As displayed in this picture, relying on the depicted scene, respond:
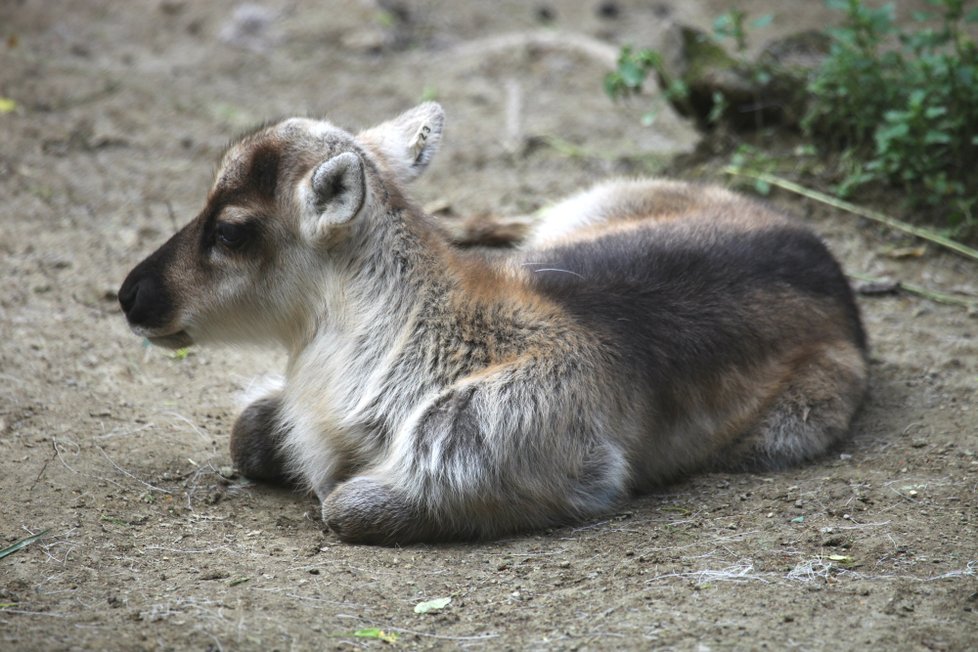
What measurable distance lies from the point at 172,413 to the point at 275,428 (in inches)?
33.4

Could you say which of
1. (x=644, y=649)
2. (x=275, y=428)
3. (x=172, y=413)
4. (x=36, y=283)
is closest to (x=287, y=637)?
(x=644, y=649)

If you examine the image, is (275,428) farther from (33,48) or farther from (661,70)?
(33,48)

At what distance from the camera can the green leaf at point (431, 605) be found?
4035 mm

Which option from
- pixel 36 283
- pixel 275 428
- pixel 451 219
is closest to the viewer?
pixel 275 428

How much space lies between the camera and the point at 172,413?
231 inches

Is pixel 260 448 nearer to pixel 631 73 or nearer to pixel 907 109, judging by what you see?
pixel 631 73

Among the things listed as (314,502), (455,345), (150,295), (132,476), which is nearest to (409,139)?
(455,345)

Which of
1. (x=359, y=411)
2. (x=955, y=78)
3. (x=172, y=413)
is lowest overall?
(x=172, y=413)

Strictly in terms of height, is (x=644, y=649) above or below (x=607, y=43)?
below

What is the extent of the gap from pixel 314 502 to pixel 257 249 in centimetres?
120

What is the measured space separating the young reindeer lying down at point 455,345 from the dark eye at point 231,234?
1 centimetres

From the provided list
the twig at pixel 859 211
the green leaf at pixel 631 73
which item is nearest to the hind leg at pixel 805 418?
the twig at pixel 859 211

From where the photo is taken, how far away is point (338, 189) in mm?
4750

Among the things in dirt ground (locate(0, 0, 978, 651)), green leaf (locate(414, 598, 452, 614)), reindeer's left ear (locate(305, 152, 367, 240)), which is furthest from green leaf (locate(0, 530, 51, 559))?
reindeer's left ear (locate(305, 152, 367, 240))
